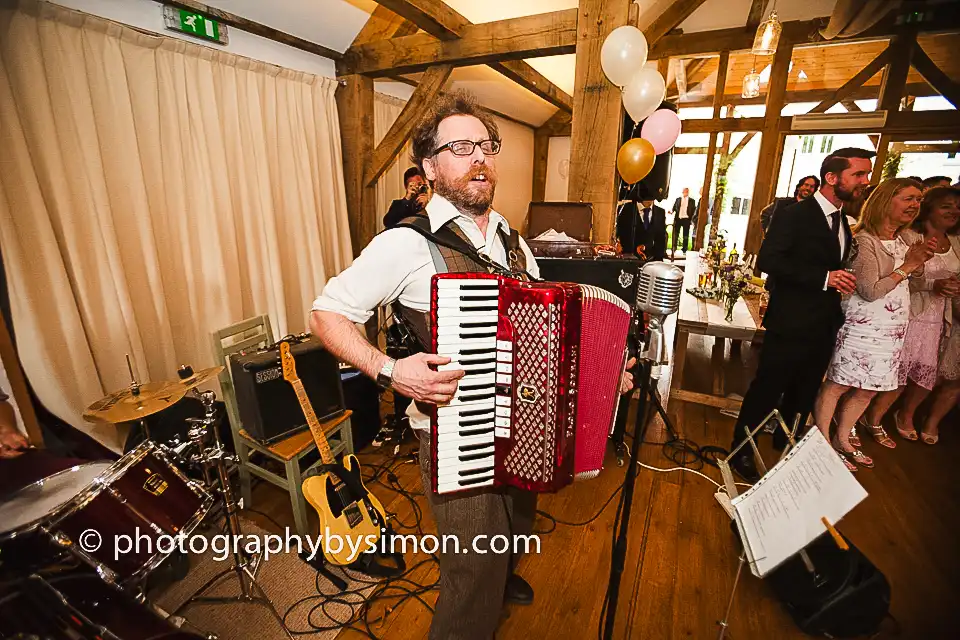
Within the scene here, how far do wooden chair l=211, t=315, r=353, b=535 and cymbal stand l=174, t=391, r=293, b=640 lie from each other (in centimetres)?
26

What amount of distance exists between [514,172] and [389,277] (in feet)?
22.8

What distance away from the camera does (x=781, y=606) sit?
171 centimetres

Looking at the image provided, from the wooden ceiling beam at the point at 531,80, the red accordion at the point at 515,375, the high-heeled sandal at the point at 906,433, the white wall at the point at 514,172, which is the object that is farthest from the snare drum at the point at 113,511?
the white wall at the point at 514,172

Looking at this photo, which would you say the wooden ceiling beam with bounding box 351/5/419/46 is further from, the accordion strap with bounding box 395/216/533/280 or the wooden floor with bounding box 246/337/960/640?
the wooden floor with bounding box 246/337/960/640

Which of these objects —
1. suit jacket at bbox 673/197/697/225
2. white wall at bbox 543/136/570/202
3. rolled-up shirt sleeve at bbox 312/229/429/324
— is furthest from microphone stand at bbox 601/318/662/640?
white wall at bbox 543/136/570/202

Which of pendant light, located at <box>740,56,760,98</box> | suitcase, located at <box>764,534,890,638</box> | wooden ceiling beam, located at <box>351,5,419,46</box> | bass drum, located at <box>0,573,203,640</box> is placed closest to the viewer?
bass drum, located at <box>0,573,203,640</box>

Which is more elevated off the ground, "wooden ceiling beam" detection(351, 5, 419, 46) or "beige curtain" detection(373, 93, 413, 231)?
"wooden ceiling beam" detection(351, 5, 419, 46)

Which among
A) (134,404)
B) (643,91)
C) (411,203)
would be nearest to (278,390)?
(134,404)

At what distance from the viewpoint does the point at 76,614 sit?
95cm

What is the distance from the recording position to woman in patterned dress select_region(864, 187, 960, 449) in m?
2.06

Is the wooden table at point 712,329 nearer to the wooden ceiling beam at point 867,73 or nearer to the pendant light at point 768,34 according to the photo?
the wooden ceiling beam at point 867,73

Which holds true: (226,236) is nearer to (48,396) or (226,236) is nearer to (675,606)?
(48,396)

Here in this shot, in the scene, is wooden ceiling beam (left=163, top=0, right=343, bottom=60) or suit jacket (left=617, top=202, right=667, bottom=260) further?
suit jacket (left=617, top=202, right=667, bottom=260)

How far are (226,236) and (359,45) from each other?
1991 millimetres
